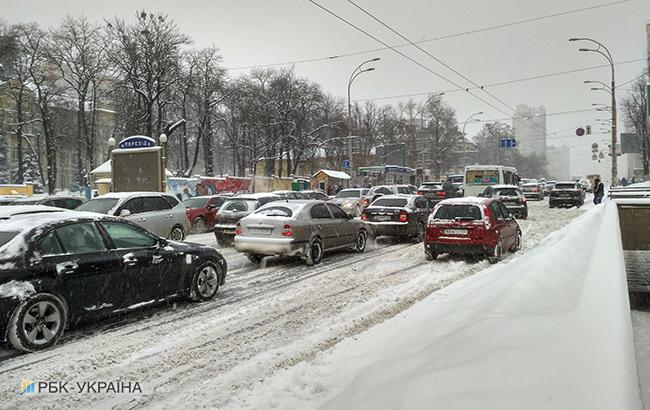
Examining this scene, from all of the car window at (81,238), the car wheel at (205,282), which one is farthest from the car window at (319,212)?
the car window at (81,238)

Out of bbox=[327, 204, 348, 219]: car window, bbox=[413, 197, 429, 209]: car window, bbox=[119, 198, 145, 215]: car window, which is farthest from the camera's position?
bbox=[413, 197, 429, 209]: car window

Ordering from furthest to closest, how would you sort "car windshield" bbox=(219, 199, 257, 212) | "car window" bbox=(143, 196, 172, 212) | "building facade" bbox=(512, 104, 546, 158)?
1. "building facade" bbox=(512, 104, 546, 158)
2. "car windshield" bbox=(219, 199, 257, 212)
3. "car window" bbox=(143, 196, 172, 212)

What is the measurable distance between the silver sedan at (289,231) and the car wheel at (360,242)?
106 centimetres

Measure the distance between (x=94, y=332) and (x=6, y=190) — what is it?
119ft

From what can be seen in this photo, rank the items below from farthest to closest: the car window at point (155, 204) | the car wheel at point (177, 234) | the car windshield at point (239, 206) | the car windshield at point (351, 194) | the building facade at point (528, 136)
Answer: the building facade at point (528, 136) → the car windshield at point (351, 194) → the car windshield at point (239, 206) → the car wheel at point (177, 234) → the car window at point (155, 204)

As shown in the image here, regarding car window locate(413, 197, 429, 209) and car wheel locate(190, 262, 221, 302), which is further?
car window locate(413, 197, 429, 209)

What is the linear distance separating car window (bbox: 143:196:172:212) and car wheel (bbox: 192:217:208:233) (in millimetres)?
3916

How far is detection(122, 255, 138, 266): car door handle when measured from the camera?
21.0 ft

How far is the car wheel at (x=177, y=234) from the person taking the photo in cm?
1419

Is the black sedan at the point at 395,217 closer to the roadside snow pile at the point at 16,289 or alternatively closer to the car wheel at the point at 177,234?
the car wheel at the point at 177,234

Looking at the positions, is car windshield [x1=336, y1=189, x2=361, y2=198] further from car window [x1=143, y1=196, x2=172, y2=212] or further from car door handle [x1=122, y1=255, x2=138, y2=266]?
car door handle [x1=122, y1=255, x2=138, y2=266]

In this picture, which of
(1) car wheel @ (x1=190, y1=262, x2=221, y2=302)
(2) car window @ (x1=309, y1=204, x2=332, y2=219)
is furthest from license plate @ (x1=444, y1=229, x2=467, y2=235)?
(1) car wheel @ (x1=190, y1=262, x2=221, y2=302)

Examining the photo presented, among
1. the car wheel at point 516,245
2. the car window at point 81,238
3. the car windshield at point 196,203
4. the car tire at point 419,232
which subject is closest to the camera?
the car window at point 81,238

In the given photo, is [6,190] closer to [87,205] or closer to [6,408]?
[87,205]
